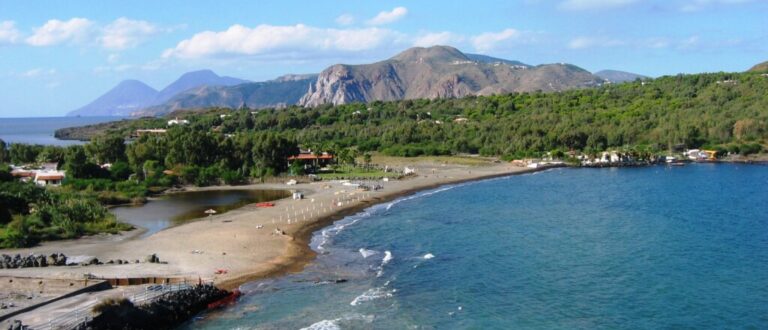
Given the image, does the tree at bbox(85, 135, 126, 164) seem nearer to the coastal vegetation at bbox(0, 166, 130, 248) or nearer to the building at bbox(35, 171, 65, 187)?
the building at bbox(35, 171, 65, 187)

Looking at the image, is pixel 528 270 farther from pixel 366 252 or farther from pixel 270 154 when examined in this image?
pixel 270 154

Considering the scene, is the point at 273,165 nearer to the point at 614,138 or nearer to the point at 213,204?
the point at 213,204

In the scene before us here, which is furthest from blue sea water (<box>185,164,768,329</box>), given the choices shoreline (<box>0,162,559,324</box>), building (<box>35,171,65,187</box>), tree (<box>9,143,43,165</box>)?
tree (<box>9,143,43,165</box>)

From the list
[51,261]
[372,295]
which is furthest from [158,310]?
[51,261]

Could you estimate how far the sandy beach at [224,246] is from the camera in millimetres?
38812

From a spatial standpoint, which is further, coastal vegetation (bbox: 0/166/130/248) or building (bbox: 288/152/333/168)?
building (bbox: 288/152/333/168)

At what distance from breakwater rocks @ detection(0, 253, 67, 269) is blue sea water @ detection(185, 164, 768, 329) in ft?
39.2

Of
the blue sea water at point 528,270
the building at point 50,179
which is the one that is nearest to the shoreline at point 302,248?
the blue sea water at point 528,270

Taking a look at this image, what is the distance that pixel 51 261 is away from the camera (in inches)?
1572

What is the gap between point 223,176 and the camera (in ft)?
303

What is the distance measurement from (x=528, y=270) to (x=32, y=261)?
94.4 ft

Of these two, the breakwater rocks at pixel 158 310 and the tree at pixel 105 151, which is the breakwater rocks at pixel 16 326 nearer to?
the breakwater rocks at pixel 158 310

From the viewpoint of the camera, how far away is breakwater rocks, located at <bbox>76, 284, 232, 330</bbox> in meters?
29.5

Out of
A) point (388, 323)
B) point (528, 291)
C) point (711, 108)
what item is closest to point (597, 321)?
point (528, 291)
